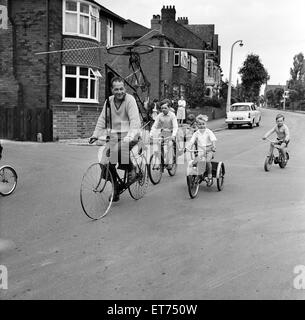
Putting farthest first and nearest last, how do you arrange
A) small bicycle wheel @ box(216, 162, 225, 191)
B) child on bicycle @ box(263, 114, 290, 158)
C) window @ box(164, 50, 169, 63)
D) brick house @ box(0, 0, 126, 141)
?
window @ box(164, 50, 169, 63) < brick house @ box(0, 0, 126, 141) < child on bicycle @ box(263, 114, 290, 158) < small bicycle wheel @ box(216, 162, 225, 191)

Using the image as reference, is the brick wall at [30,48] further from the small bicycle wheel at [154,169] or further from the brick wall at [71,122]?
the small bicycle wheel at [154,169]

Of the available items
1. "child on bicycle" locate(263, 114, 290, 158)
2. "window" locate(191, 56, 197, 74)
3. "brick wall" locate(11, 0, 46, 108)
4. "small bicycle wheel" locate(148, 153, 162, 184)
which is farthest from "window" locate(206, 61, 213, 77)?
"small bicycle wheel" locate(148, 153, 162, 184)

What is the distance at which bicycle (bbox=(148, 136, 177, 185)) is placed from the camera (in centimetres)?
948

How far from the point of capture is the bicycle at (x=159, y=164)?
9.48m

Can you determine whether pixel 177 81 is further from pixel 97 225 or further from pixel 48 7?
pixel 97 225

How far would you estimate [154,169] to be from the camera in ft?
31.5

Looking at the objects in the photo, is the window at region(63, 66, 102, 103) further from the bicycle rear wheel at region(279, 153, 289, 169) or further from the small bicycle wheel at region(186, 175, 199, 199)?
the small bicycle wheel at region(186, 175, 199, 199)

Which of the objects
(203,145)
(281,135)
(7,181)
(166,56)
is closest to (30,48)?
(281,135)

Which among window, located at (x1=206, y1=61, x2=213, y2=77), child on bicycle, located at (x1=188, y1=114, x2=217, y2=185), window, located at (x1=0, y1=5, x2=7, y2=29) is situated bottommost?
child on bicycle, located at (x1=188, y1=114, x2=217, y2=185)

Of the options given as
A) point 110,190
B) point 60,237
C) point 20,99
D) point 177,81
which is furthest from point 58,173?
point 177,81

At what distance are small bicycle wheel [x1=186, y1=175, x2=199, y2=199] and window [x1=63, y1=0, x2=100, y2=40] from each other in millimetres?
17849

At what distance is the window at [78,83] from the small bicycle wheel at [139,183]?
54.0 feet

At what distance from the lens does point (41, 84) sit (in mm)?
23281

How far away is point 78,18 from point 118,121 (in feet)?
60.9
